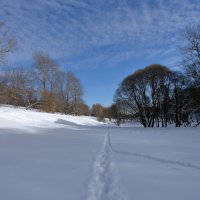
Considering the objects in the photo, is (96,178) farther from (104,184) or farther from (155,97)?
(155,97)

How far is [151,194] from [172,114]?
126 ft

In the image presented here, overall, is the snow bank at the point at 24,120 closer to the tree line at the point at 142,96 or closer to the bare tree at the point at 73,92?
the tree line at the point at 142,96

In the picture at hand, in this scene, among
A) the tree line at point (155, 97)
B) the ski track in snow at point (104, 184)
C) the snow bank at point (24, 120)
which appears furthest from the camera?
the tree line at point (155, 97)

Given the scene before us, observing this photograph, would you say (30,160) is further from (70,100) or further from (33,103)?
(70,100)

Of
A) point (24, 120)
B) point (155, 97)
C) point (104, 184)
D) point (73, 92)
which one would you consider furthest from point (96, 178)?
point (73, 92)

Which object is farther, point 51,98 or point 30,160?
point 51,98

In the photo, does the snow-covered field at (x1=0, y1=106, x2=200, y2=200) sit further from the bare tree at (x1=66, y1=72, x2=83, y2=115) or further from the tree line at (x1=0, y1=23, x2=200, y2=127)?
the bare tree at (x1=66, y1=72, x2=83, y2=115)

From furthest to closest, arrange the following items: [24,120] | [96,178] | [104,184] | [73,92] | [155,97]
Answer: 1. [73,92]
2. [155,97]
3. [24,120]
4. [96,178]
5. [104,184]

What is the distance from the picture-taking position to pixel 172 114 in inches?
1629

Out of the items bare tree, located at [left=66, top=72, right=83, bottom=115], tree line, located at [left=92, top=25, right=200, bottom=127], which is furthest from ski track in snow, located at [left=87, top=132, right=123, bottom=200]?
bare tree, located at [left=66, top=72, right=83, bottom=115]

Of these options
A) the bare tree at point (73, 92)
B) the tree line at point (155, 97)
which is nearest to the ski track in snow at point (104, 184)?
the tree line at point (155, 97)

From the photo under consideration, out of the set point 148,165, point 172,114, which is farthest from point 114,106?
point 148,165

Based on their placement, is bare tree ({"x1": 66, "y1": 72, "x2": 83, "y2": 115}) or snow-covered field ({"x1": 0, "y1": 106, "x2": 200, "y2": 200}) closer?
snow-covered field ({"x1": 0, "y1": 106, "x2": 200, "y2": 200})

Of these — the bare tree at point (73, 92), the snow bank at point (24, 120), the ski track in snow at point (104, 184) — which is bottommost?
the ski track in snow at point (104, 184)
